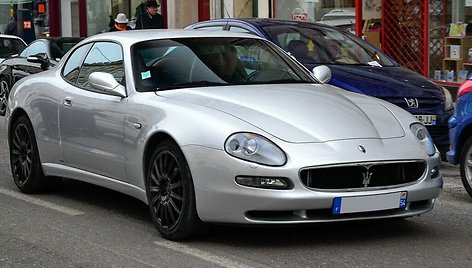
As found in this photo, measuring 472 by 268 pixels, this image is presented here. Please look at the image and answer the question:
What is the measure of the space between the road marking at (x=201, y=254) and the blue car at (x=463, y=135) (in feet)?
9.81

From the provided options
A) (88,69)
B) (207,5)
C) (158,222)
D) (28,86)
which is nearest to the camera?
(158,222)

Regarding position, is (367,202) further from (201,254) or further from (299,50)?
(299,50)

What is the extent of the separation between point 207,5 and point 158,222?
16854mm

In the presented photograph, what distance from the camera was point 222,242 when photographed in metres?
6.56

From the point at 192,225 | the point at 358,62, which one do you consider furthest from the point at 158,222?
the point at 358,62

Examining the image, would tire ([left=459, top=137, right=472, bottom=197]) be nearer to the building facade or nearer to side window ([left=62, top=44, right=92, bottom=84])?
side window ([left=62, top=44, right=92, bottom=84])

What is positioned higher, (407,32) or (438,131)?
(407,32)

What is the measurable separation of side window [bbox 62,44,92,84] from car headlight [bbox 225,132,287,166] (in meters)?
2.43

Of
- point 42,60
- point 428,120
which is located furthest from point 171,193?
point 42,60

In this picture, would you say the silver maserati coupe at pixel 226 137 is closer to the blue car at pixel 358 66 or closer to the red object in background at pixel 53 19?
the blue car at pixel 358 66

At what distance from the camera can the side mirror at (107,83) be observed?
23.7 ft

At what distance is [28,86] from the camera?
8.73m

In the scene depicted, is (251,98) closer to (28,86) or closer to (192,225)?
(192,225)

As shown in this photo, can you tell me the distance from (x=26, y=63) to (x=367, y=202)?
1147 cm
